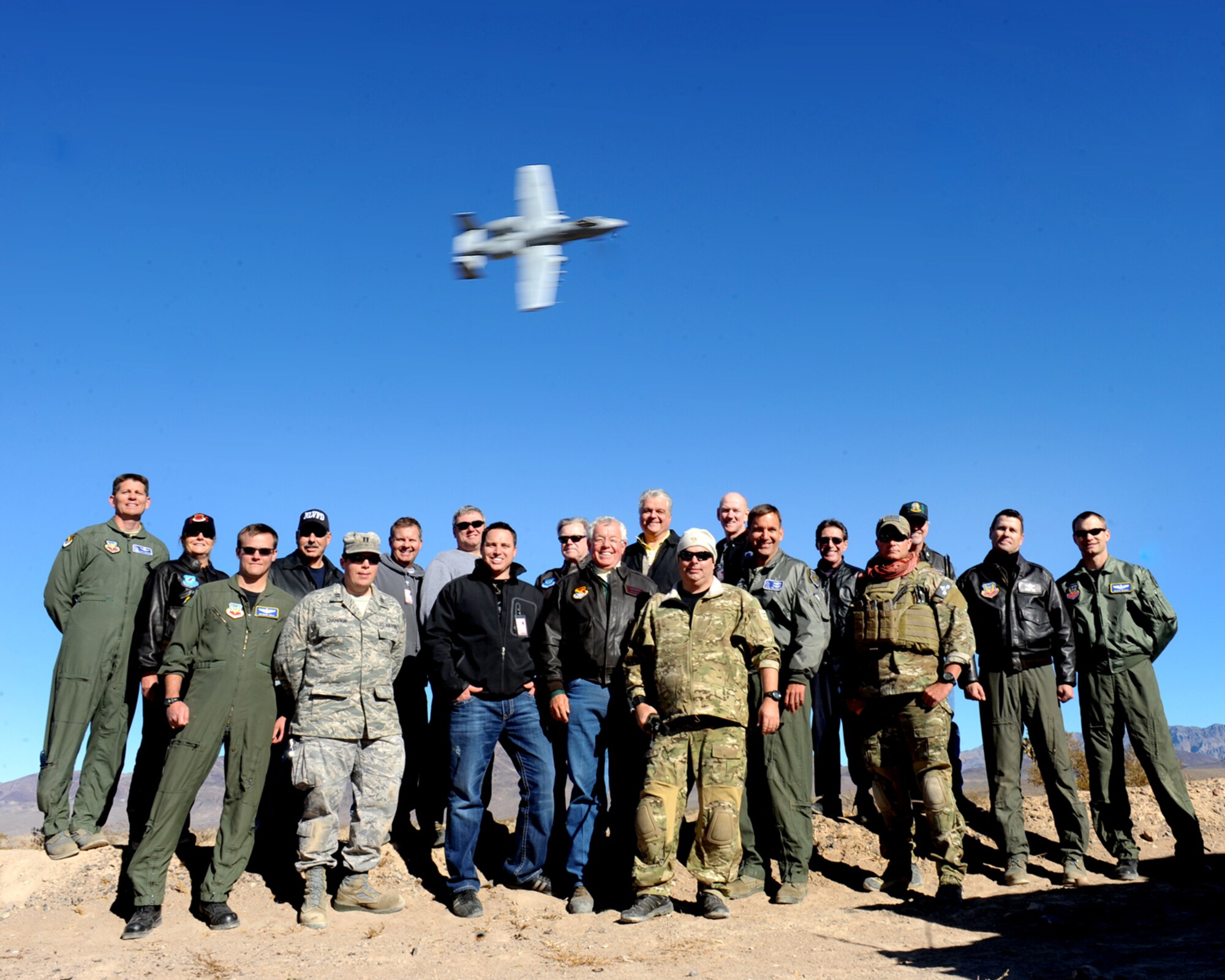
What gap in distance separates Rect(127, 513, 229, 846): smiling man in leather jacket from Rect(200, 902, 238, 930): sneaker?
832 mm

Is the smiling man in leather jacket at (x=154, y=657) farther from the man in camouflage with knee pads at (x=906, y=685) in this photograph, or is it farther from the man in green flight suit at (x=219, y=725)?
the man in camouflage with knee pads at (x=906, y=685)

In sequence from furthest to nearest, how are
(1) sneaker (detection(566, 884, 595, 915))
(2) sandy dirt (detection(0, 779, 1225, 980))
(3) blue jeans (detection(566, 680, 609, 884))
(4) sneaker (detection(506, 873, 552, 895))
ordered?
1. (4) sneaker (detection(506, 873, 552, 895))
2. (3) blue jeans (detection(566, 680, 609, 884))
3. (1) sneaker (detection(566, 884, 595, 915))
4. (2) sandy dirt (detection(0, 779, 1225, 980))

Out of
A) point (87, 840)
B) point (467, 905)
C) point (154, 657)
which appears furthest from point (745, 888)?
point (87, 840)

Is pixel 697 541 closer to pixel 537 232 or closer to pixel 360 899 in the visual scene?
pixel 360 899

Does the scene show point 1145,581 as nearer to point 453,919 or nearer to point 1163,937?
point 1163,937

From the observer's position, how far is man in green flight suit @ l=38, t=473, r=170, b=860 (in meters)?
7.80

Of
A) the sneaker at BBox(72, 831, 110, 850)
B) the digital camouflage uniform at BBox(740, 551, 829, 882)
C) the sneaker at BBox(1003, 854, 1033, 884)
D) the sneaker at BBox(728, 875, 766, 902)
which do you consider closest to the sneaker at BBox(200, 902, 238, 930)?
the sneaker at BBox(72, 831, 110, 850)

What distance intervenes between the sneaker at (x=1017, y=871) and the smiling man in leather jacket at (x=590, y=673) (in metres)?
2.98

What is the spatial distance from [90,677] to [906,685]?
244 inches

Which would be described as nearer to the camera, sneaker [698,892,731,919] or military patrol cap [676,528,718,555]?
sneaker [698,892,731,919]

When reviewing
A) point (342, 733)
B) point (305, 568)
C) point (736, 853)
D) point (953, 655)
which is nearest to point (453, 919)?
point (342, 733)

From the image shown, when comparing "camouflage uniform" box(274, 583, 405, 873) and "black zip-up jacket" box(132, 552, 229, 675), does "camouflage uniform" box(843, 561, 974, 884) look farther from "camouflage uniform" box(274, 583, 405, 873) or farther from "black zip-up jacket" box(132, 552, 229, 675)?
"black zip-up jacket" box(132, 552, 229, 675)

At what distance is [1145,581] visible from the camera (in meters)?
8.30

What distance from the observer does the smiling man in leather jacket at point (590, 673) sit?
7.18 m
